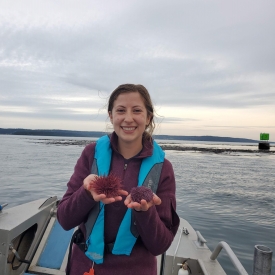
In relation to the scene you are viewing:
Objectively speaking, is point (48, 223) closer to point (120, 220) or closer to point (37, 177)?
point (120, 220)

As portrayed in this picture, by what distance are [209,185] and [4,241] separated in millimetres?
16439

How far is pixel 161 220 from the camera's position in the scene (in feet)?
6.63

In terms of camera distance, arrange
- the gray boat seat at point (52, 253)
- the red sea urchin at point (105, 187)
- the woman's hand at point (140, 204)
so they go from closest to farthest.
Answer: the woman's hand at point (140, 204)
the red sea urchin at point (105, 187)
the gray boat seat at point (52, 253)

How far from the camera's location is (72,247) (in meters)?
2.25

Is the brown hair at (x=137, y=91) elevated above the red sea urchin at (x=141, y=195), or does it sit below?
above

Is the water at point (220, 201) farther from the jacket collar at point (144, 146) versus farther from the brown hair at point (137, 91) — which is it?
the brown hair at point (137, 91)

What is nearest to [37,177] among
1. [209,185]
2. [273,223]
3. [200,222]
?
[209,185]

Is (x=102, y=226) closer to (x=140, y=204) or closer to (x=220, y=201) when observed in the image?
(x=140, y=204)

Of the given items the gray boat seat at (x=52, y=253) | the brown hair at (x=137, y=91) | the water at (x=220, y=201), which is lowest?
the water at (x=220, y=201)

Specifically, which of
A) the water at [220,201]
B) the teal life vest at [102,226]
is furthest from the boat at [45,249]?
the water at [220,201]

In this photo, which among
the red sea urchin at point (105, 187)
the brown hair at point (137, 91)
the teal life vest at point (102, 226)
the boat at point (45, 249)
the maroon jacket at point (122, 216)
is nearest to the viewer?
the red sea urchin at point (105, 187)

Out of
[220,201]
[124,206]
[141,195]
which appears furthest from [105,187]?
[220,201]

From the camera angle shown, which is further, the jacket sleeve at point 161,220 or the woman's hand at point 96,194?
the jacket sleeve at point 161,220

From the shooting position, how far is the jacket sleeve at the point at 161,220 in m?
1.82
